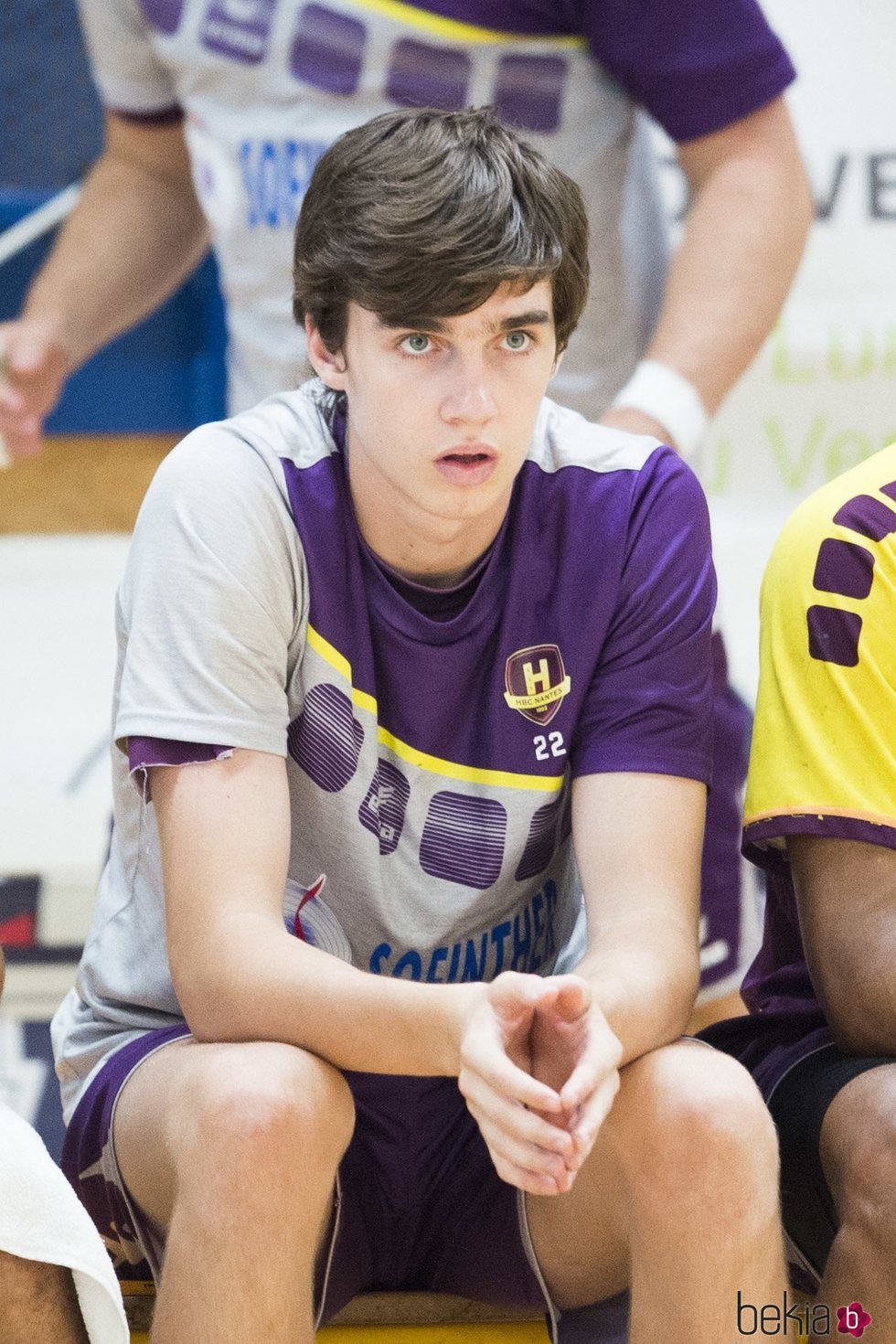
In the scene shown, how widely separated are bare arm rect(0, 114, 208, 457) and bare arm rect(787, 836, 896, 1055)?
1.14 metres

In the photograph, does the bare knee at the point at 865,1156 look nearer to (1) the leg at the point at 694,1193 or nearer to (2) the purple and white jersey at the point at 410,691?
(1) the leg at the point at 694,1193

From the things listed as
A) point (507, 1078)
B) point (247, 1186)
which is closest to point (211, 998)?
point (247, 1186)

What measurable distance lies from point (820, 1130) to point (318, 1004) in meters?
0.42

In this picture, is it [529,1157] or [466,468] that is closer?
[529,1157]

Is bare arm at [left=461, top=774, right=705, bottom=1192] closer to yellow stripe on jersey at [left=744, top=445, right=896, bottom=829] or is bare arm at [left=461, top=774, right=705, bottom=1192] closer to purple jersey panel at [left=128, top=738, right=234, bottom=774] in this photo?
yellow stripe on jersey at [left=744, top=445, right=896, bottom=829]

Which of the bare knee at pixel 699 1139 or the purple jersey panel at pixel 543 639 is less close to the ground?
the purple jersey panel at pixel 543 639

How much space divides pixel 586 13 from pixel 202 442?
0.73m

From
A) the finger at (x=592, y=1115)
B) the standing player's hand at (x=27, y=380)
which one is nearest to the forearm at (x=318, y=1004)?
the finger at (x=592, y=1115)

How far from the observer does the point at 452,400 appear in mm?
1442

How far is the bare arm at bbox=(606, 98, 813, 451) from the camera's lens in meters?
1.95

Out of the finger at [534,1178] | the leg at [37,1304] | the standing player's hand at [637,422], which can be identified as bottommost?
the leg at [37,1304]

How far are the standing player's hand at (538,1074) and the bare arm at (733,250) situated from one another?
0.86m

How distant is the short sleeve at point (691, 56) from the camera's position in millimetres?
1905

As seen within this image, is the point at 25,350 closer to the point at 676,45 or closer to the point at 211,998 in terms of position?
the point at 676,45
